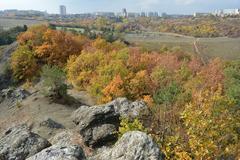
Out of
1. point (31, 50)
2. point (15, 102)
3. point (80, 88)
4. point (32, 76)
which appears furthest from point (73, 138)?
point (31, 50)

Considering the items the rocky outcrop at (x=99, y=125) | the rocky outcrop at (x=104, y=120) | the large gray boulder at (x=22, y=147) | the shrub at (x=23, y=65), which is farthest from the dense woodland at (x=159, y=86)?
the large gray boulder at (x=22, y=147)

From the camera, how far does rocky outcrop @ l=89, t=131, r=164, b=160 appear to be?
797 inches

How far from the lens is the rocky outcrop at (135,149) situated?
66.4 ft

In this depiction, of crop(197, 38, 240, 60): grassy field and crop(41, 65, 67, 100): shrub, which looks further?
crop(197, 38, 240, 60): grassy field

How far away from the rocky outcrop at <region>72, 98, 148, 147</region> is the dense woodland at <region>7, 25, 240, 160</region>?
6.62 ft

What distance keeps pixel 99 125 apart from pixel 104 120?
0.68 m

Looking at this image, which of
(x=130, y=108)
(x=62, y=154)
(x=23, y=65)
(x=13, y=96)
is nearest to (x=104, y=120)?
(x=130, y=108)

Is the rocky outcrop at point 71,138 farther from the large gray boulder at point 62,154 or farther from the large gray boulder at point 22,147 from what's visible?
the large gray boulder at point 62,154

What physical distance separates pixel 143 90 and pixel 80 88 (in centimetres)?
1500

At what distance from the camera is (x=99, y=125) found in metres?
37.1

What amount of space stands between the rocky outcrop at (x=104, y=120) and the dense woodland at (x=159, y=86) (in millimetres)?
2016

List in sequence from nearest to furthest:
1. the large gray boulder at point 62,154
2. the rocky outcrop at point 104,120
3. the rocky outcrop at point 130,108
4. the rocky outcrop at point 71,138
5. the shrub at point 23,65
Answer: the large gray boulder at point 62,154, the rocky outcrop at point 130,108, the rocky outcrop at point 104,120, the rocky outcrop at point 71,138, the shrub at point 23,65

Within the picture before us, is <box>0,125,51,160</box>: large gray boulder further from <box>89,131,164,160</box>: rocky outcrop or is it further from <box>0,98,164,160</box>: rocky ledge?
<box>89,131,164,160</box>: rocky outcrop

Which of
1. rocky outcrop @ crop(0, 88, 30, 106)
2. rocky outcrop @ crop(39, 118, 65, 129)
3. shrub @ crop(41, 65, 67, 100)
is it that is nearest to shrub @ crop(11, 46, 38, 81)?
rocky outcrop @ crop(0, 88, 30, 106)
